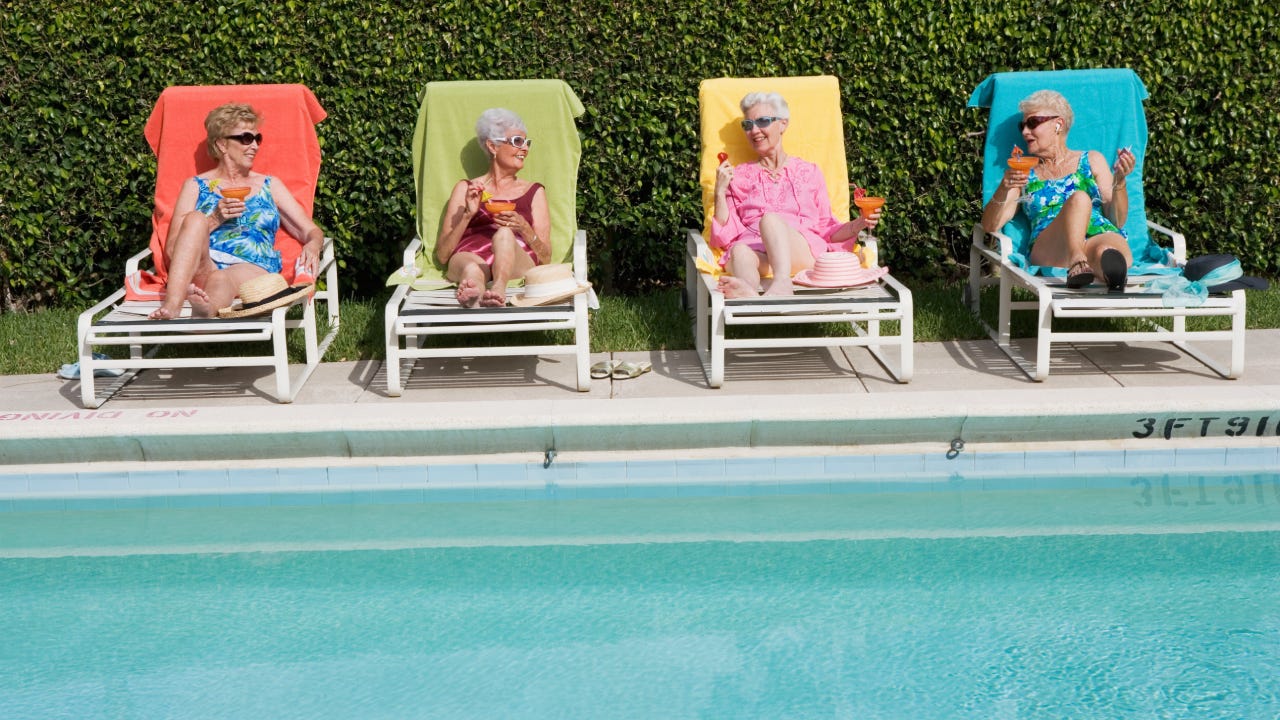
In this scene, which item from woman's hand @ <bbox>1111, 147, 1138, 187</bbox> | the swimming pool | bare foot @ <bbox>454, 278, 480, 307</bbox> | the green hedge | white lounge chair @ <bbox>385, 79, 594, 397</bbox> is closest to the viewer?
the swimming pool

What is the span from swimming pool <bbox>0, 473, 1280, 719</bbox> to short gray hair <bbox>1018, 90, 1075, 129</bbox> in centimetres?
225

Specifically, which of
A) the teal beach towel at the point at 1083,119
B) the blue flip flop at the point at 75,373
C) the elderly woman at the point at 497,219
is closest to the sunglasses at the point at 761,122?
the elderly woman at the point at 497,219

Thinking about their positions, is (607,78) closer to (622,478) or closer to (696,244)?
(696,244)

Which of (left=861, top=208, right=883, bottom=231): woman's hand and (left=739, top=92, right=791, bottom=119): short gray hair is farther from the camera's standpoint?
(left=739, top=92, right=791, bottom=119): short gray hair

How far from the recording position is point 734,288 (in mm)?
6398

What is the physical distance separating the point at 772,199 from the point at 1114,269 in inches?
67.4

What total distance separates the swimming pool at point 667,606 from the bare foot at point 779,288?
4.12ft

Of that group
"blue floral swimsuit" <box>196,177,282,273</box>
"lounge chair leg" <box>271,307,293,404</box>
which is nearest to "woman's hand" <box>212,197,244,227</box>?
"blue floral swimsuit" <box>196,177,282,273</box>

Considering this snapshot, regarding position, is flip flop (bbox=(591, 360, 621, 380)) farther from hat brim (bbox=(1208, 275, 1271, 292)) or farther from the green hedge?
hat brim (bbox=(1208, 275, 1271, 292))

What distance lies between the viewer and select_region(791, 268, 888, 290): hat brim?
21.4 ft

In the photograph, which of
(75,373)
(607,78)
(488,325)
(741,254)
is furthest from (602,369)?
(75,373)

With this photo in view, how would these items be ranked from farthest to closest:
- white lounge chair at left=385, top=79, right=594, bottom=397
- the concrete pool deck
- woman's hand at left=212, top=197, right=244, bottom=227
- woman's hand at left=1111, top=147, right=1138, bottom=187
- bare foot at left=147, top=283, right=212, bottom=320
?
white lounge chair at left=385, top=79, right=594, bottom=397 → woman's hand at left=1111, top=147, right=1138, bottom=187 → woman's hand at left=212, top=197, right=244, bottom=227 → bare foot at left=147, top=283, right=212, bottom=320 → the concrete pool deck

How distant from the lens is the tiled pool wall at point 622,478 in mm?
5500

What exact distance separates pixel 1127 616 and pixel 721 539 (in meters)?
1.42
